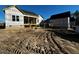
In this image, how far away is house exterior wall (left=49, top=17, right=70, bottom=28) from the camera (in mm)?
2701

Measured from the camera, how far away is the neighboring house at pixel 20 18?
107 inches

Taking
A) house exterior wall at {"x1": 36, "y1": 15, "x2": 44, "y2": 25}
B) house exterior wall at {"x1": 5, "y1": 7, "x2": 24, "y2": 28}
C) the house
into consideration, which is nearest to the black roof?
the house

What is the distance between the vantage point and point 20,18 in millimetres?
2785

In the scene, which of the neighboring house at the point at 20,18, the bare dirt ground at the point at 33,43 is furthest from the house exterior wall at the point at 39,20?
the bare dirt ground at the point at 33,43

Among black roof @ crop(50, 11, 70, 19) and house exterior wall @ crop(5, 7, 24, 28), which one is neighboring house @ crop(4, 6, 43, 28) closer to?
house exterior wall @ crop(5, 7, 24, 28)

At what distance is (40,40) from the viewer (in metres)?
Answer: 2.63

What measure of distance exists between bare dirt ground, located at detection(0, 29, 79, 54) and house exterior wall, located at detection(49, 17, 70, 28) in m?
0.16

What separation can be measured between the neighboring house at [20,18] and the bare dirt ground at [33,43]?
0.12 meters

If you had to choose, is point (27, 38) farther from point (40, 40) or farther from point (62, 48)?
point (62, 48)

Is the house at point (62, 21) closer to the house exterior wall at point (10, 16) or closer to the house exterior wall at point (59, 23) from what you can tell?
the house exterior wall at point (59, 23)

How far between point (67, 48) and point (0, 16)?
50.9 inches

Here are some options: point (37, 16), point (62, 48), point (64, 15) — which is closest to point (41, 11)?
point (37, 16)

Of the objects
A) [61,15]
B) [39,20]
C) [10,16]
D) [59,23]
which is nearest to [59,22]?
[59,23]
